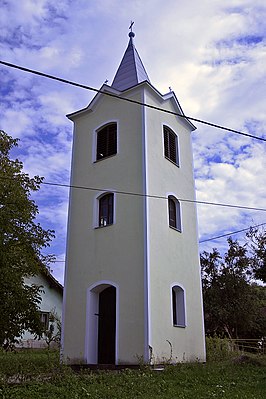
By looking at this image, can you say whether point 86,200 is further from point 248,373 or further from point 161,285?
point 248,373

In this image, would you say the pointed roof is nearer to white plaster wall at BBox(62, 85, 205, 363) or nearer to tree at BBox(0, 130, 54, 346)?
white plaster wall at BBox(62, 85, 205, 363)

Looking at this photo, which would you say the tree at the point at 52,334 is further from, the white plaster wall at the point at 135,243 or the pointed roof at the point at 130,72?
the pointed roof at the point at 130,72

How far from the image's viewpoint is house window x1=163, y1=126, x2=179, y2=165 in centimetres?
1675

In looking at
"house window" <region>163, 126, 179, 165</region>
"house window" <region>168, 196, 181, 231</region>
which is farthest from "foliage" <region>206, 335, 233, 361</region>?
"house window" <region>163, 126, 179, 165</region>

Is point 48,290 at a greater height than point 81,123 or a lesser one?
lesser

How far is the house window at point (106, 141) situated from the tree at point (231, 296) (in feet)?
37.9

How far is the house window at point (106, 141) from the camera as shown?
1636 cm

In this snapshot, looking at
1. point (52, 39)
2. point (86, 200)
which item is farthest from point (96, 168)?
point (52, 39)

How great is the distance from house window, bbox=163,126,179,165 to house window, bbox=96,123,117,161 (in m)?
1.97

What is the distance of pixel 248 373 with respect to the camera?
38.2 ft

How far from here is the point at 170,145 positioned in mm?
17109

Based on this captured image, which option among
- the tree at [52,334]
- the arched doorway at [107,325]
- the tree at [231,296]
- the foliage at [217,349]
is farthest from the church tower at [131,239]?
the tree at [231,296]

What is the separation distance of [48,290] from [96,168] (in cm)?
1591

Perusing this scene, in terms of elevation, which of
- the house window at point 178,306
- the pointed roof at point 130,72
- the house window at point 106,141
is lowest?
the house window at point 178,306
